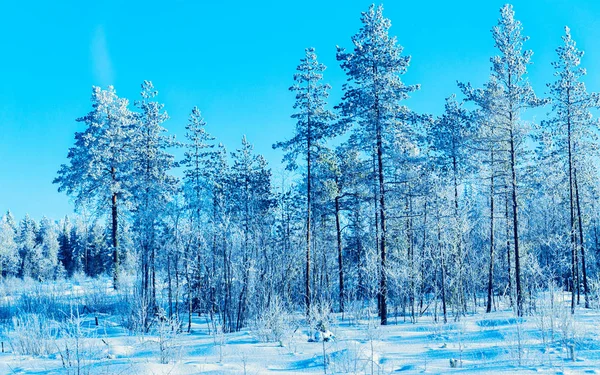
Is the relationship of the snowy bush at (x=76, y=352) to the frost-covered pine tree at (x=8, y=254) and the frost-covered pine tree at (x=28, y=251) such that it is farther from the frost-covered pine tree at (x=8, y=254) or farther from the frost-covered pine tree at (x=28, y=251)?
the frost-covered pine tree at (x=28, y=251)

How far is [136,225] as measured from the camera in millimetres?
21672

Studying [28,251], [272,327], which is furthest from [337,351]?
[28,251]

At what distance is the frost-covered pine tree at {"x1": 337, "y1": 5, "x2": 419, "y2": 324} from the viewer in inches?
734

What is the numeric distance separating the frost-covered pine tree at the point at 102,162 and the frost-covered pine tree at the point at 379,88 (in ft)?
50.4

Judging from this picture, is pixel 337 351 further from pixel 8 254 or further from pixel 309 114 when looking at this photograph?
pixel 8 254

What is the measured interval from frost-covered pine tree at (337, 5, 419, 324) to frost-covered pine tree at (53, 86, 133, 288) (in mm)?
15348

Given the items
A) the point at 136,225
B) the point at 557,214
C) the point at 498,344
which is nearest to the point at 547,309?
the point at 498,344

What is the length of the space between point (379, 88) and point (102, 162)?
1794cm

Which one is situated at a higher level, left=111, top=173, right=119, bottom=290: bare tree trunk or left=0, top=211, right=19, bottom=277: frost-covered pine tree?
left=111, top=173, right=119, bottom=290: bare tree trunk

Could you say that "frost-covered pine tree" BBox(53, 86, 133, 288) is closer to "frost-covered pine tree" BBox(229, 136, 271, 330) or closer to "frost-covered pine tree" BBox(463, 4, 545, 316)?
"frost-covered pine tree" BBox(229, 136, 271, 330)

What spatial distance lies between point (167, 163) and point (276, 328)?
18.2m

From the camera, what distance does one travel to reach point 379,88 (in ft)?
61.2

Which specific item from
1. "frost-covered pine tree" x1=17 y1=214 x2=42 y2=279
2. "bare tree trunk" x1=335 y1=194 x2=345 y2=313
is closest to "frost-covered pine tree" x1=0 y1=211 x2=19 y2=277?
"frost-covered pine tree" x1=17 y1=214 x2=42 y2=279

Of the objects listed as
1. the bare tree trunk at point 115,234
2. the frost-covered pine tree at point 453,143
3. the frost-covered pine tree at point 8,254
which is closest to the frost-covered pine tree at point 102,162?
the bare tree trunk at point 115,234
